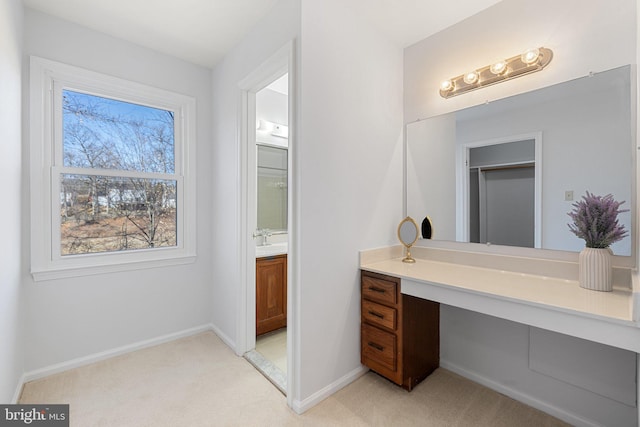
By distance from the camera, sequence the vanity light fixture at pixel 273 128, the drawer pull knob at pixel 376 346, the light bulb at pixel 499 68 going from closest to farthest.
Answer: the light bulb at pixel 499 68 < the drawer pull knob at pixel 376 346 < the vanity light fixture at pixel 273 128

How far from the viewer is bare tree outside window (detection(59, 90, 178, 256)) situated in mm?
2197

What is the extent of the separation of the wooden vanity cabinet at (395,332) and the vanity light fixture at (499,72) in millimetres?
1464

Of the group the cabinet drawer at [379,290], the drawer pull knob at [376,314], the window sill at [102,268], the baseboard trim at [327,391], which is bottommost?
the baseboard trim at [327,391]

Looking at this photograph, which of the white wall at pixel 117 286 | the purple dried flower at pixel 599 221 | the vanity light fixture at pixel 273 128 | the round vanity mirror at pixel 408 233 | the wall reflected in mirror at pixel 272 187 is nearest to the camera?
the purple dried flower at pixel 599 221

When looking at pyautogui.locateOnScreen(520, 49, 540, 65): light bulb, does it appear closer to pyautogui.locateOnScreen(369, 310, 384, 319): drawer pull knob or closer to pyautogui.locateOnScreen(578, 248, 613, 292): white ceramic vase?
pyautogui.locateOnScreen(578, 248, 613, 292): white ceramic vase

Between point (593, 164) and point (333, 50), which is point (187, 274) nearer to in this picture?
point (333, 50)

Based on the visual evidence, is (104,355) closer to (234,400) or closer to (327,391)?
(234,400)

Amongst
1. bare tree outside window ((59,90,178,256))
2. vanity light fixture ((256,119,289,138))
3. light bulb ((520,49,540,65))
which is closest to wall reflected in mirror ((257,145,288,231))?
vanity light fixture ((256,119,289,138))

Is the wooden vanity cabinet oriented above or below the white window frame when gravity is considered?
below

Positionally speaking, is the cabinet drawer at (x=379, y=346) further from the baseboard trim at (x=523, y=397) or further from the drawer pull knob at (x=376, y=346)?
the baseboard trim at (x=523, y=397)

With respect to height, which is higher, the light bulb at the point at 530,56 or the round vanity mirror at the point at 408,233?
the light bulb at the point at 530,56

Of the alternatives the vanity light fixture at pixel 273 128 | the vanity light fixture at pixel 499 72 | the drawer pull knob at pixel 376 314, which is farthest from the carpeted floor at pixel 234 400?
the vanity light fixture at pixel 273 128

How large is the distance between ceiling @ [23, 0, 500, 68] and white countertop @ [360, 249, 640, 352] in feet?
5.91

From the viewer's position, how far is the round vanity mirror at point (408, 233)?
7.09 ft
